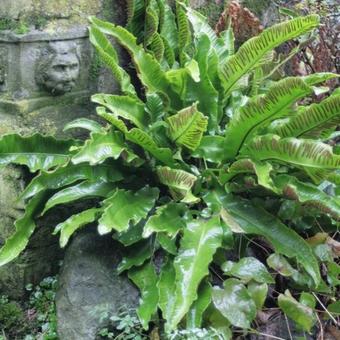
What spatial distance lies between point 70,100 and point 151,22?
610 mm

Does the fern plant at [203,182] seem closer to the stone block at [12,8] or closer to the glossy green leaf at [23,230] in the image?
the glossy green leaf at [23,230]

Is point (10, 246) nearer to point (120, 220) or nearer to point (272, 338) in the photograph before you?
point (120, 220)

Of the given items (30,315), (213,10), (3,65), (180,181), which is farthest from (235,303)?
(213,10)

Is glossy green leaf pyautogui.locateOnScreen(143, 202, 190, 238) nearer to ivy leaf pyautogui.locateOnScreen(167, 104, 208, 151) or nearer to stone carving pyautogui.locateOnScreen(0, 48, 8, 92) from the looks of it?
ivy leaf pyautogui.locateOnScreen(167, 104, 208, 151)

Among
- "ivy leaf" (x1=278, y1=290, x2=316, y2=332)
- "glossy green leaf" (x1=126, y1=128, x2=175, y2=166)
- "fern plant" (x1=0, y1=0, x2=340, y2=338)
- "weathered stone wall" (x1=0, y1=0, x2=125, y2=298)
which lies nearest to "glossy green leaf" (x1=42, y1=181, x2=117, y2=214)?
"fern plant" (x1=0, y1=0, x2=340, y2=338)

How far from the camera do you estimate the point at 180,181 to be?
221cm

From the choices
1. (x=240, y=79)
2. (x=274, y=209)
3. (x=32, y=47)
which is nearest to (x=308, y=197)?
(x=274, y=209)

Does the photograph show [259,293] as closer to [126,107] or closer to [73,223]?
[73,223]

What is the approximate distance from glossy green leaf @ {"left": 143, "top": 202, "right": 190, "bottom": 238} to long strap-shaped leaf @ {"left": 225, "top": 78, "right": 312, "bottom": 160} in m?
0.35

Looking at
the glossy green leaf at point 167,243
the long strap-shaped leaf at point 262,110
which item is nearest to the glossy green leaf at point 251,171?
the long strap-shaped leaf at point 262,110

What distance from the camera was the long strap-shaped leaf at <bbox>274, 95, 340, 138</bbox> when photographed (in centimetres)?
209

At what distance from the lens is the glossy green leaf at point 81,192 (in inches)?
88.6

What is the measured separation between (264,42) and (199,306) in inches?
47.0

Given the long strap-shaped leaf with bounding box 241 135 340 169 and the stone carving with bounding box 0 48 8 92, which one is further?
the stone carving with bounding box 0 48 8 92
